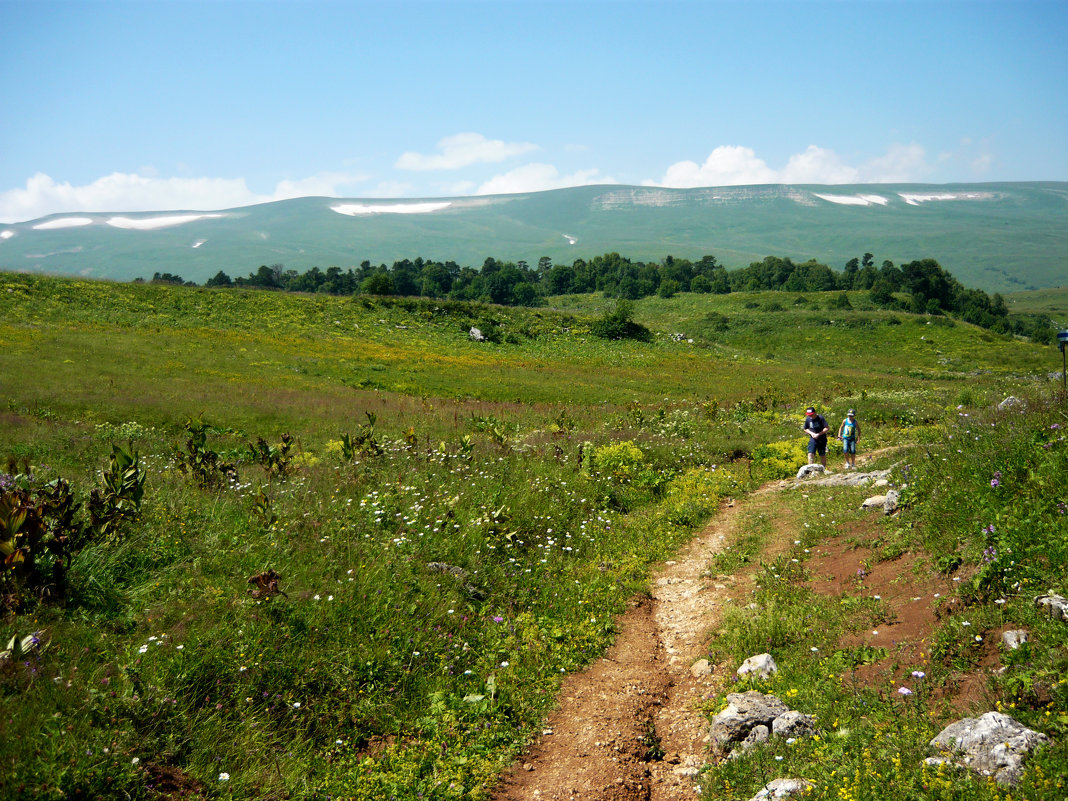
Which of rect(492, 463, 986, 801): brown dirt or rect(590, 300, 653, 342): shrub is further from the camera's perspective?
rect(590, 300, 653, 342): shrub

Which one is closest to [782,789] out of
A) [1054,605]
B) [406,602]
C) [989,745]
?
[989,745]

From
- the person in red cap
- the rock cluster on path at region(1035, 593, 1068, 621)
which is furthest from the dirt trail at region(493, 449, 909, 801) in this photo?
the person in red cap

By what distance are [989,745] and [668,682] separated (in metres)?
3.27

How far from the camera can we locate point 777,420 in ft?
81.4

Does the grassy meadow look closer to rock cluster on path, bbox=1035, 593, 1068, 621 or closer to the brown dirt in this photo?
rock cluster on path, bbox=1035, 593, 1068, 621

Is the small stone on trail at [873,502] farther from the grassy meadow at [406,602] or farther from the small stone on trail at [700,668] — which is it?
the small stone on trail at [700,668]

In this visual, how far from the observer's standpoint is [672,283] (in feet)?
439

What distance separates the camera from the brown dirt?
521 cm

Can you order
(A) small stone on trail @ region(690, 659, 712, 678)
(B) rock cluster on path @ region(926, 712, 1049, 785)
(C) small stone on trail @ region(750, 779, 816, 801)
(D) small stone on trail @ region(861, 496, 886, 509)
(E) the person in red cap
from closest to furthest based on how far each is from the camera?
(B) rock cluster on path @ region(926, 712, 1049, 785) < (C) small stone on trail @ region(750, 779, 816, 801) < (A) small stone on trail @ region(690, 659, 712, 678) < (D) small stone on trail @ region(861, 496, 886, 509) < (E) the person in red cap

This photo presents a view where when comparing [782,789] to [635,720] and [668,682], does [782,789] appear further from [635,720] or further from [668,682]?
Result: [668,682]

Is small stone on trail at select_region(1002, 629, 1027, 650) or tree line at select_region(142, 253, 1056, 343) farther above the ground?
tree line at select_region(142, 253, 1056, 343)

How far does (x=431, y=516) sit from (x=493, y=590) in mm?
1762

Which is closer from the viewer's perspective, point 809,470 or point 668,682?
point 668,682

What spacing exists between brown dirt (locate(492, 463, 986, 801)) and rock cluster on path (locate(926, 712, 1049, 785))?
20.4 inches
